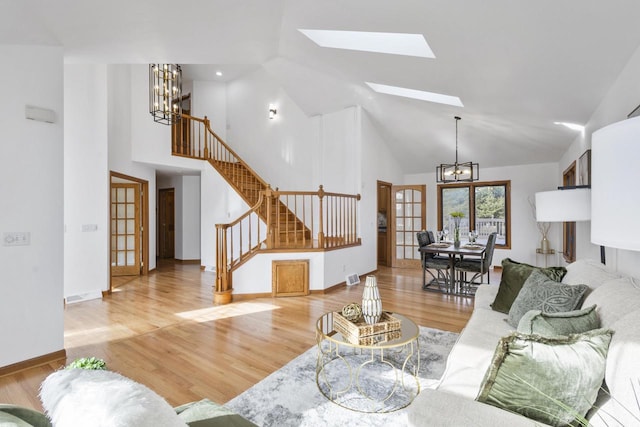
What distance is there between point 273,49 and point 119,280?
499 cm

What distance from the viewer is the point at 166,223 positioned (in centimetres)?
877

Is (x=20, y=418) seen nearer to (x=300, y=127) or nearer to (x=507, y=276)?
(x=507, y=276)

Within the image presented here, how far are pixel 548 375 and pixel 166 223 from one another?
920 centimetres

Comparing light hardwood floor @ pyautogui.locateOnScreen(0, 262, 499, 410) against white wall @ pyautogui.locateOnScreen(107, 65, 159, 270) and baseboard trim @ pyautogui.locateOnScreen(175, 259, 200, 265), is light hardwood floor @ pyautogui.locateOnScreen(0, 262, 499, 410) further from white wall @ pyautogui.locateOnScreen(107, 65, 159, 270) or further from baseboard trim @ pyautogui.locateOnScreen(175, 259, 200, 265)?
baseboard trim @ pyautogui.locateOnScreen(175, 259, 200, 265)

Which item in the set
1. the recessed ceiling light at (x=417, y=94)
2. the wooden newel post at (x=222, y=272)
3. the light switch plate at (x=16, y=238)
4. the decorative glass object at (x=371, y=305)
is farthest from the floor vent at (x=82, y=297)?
the recessed ceiling light at (x=417, y=94)

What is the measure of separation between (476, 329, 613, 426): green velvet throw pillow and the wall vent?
443 centimetres

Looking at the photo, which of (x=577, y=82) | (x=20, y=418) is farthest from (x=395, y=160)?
(x=20, y=418)

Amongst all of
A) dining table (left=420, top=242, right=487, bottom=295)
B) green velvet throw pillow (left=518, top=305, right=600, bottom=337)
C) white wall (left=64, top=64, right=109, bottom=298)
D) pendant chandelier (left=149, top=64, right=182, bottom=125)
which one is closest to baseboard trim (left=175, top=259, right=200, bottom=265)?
white wall (left=64, top=64, right=109, bottom=298)

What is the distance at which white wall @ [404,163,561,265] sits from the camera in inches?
253

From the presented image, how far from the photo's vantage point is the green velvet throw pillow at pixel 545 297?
191 centimetres

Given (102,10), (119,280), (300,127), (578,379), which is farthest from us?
(300,127)

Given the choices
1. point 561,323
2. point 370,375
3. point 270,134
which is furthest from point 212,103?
point 561,323

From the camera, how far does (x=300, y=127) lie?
721 centimetres

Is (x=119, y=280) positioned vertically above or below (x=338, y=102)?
below
